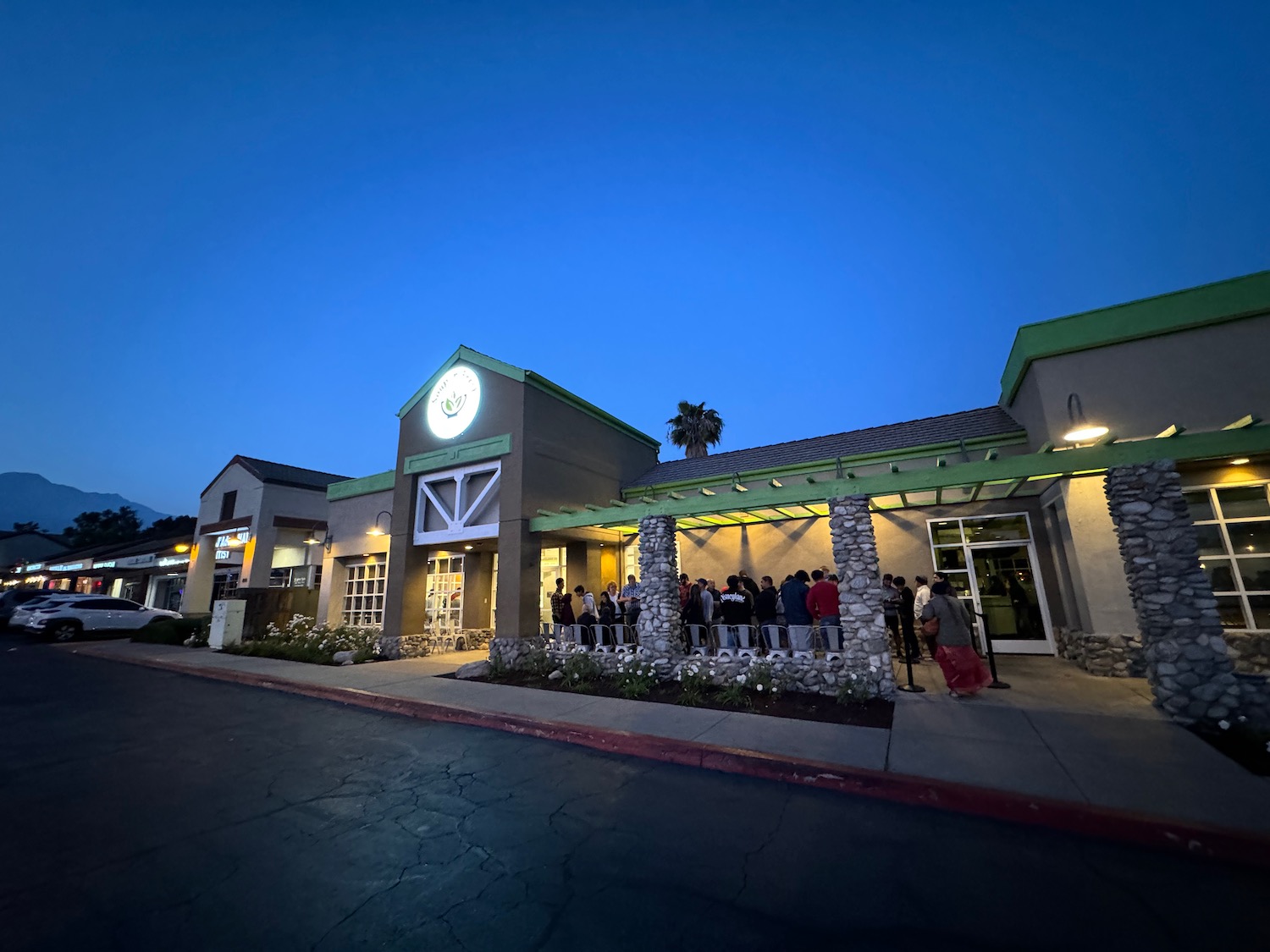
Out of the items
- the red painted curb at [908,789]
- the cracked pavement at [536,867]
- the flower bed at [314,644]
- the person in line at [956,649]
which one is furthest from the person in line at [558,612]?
the person in line at [956,649]

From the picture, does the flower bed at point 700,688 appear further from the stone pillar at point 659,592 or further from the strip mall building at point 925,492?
the strip mall building at point 925,492

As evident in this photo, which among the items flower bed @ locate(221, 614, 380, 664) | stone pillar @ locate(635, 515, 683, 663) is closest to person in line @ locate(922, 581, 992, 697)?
stone pillar @ locate(635, 515, 683, 663)

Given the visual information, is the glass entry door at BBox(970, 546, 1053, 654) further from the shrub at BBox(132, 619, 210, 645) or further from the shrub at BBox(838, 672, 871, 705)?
the shrub at BBox(132, 619, 210, 645)

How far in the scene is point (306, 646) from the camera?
14602mm

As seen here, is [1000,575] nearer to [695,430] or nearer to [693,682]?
[693,682]

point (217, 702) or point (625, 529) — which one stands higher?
point (625, 529)

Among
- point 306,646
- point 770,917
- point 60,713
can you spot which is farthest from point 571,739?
point 306,646

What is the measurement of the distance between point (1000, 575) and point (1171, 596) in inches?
193

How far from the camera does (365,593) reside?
62.5 feet

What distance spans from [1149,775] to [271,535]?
2847 centimetres

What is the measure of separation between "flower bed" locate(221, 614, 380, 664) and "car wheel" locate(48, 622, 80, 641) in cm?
972

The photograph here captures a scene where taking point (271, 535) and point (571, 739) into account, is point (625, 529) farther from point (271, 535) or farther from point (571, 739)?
point (271, 535)

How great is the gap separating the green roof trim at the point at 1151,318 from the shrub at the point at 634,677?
1018 cm

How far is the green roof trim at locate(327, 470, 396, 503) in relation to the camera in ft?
61.7
